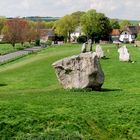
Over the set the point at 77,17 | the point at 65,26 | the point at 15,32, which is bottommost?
the point at 15,32

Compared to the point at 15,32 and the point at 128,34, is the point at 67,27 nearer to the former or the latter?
the point at 128,34

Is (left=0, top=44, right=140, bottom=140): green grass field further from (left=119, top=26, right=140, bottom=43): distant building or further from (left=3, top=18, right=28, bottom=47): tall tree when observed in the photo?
(left=119, top=26, right=140, bottom=43): distant building

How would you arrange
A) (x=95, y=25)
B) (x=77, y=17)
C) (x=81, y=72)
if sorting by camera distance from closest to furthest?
1. (x=81, y=72)
2. (x=95, y=25)
3. (x=77, y=17)

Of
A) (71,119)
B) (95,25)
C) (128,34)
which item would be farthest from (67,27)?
(71,119)

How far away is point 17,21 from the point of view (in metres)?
143

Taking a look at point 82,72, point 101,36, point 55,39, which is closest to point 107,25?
point 101,36

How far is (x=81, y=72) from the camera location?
88.3 ft

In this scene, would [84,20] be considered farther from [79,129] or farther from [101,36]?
[79,129]

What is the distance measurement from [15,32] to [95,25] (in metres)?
30.1

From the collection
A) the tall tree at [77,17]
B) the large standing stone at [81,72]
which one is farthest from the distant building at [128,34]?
the large standing stone at [81,72]

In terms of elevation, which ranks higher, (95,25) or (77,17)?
(77,17)

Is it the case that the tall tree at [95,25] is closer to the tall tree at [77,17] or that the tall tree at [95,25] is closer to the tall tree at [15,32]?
the tall tree at [77,17]

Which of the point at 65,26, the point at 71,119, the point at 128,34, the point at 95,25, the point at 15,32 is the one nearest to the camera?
the point at 71,119

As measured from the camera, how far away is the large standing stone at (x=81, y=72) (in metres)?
26.5
